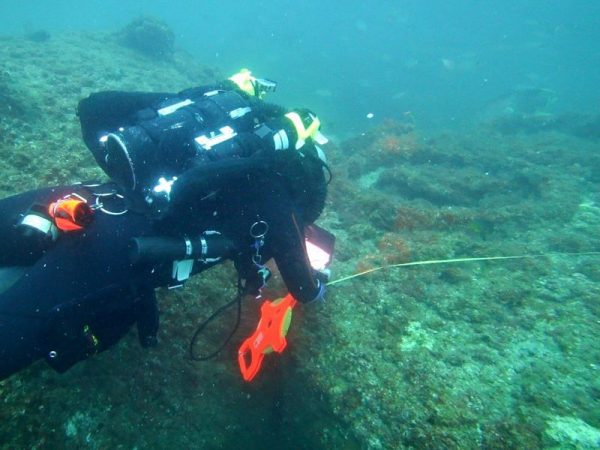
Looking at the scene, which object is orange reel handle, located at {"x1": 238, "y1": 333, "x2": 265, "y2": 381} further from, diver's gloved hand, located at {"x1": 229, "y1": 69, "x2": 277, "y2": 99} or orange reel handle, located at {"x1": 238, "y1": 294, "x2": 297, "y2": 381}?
diver's gloved hand, located at {"x1": 229, "y1": 69, "x2": 277, "y2": 99}

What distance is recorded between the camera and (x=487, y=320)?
4.69m

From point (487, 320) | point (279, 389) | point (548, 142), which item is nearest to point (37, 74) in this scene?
point (279, 389)

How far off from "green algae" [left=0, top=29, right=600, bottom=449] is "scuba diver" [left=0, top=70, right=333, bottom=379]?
93 centimetres

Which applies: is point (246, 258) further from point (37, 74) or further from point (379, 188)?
point (37, 74)

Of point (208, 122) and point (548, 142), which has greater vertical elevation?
point (208, 122)

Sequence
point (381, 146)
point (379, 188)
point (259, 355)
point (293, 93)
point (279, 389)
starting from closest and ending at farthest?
point (259, 355), point (279, 389), point (379, 188), point (381, 146), point (293, 93)

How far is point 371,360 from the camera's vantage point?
399cm

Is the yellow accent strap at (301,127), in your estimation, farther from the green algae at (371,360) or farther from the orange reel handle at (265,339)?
the green algae at (371,360)

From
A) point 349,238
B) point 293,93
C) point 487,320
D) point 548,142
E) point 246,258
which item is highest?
point 246,258

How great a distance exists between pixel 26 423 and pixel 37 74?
11728 millimetres

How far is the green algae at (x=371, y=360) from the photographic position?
3.25 metres

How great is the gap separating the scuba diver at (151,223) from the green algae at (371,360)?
3.05 feet

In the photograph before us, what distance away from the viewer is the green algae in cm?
325

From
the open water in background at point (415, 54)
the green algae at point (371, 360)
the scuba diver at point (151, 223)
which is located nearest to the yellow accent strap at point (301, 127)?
the scuba diver at point (151, 223)
